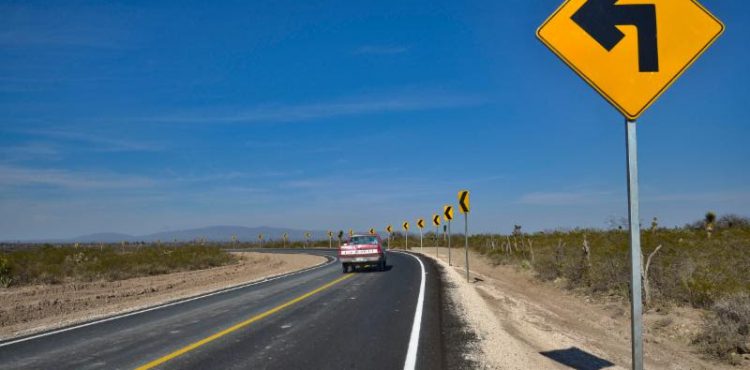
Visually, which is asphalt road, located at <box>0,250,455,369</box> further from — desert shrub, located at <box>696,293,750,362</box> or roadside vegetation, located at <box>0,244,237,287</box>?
roadside vegetation, located at <box>0,244,237,287</box>

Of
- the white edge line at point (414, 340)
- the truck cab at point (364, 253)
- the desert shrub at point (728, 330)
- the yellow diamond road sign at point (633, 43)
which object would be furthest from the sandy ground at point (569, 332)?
the truck cab at point (364, 253)

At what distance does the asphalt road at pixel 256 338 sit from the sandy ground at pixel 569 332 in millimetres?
1010

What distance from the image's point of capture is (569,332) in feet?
33.7

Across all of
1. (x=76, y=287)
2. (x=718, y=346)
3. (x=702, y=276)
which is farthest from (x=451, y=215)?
(x=76, y=287)

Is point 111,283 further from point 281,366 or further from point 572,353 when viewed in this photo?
point 572,353

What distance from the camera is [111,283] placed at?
26.1 m

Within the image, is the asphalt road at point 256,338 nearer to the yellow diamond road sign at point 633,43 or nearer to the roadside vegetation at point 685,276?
the yellow diamond road sign at point 633,43

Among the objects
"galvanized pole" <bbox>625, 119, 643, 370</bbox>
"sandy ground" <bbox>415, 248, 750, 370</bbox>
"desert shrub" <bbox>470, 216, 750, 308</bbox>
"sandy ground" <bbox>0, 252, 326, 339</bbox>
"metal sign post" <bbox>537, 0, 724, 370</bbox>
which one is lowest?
"sandy ground" <bbox>0, 252, 326, 339</bbox>

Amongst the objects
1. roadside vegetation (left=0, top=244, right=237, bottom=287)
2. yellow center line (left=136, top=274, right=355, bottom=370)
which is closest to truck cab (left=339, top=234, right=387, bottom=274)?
yellow center line (left=136, top=274, right=355, bottom=370)

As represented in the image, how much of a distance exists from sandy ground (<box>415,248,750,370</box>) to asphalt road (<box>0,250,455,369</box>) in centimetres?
101

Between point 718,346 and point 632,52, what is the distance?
8071mm

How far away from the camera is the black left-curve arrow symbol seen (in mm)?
3668

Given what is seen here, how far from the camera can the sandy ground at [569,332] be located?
7.67 metres

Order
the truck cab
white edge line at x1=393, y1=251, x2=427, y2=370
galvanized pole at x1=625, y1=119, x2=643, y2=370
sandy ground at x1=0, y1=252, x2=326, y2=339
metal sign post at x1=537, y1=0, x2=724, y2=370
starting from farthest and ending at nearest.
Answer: the truck cab
sandy ground at x1=0, y1=252, x2=326, y2=339
white edge line at x1=393, y1=251, x2=427, y2=370
metal sign post at x1=537, y1=0, x2=724, y2=370
galvanized pole at x1=625, y1=119, x2=643, y2=370
